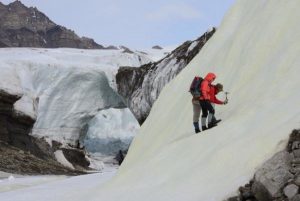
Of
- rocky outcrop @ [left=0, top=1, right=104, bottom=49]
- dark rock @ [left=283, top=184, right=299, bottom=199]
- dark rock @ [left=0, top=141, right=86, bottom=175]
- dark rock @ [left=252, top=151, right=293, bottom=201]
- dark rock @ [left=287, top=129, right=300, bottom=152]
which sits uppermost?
rocky outcrop @ [left=0, top=1, right=104, bottom=49]

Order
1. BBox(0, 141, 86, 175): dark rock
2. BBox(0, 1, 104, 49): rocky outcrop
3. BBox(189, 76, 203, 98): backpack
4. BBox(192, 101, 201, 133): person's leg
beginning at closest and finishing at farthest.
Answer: BBox(189, 76, 203, 98): backpack → BBox(192, 101, 201, 133): person's leg → BBox(0, 141, 86, 175): dark rock → BBox(0, 1, 104, 49): rocky outcrop

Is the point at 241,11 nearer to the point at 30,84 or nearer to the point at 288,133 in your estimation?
the point at 288,133

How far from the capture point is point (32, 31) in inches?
4592

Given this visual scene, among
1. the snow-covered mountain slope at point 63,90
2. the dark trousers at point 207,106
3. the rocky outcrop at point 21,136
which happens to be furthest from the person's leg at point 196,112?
the snow-covered mountain slope at point 63,90

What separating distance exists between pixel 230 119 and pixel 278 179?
454 centimetres

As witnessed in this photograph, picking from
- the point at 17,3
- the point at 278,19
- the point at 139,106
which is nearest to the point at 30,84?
the point at 139,106

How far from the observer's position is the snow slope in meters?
10.6

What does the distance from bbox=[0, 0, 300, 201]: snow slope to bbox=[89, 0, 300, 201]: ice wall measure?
28mm

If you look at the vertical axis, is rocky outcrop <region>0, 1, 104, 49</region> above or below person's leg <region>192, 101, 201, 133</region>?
above

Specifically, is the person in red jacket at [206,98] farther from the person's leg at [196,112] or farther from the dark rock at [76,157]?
the dark rock at [76,157]

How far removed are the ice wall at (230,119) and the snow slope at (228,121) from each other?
0.09 feet

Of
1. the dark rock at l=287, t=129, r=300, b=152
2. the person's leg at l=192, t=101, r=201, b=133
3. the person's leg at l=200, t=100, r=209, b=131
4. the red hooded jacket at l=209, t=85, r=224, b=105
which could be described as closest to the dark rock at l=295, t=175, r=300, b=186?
the dark rock at l=287, t=129, r=300, b=152

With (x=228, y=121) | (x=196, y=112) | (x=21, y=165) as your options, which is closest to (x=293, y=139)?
(x=228, y=121)

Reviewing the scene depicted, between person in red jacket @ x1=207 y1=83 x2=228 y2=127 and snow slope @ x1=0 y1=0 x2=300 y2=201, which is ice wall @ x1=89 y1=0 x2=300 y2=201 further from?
person in red jacket @ x1=207 y1=83 x2=228 y2=127
